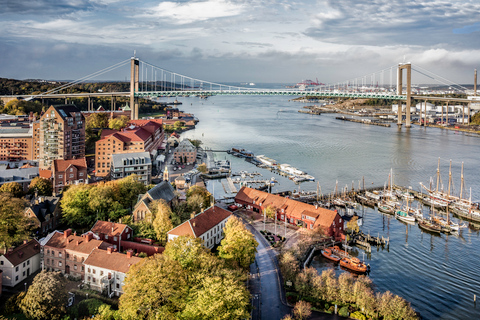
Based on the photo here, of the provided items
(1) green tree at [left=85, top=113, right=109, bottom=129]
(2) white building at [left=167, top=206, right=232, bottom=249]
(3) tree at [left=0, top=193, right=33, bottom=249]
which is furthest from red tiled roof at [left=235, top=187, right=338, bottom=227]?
(1) green tree at [left=85, top=113, right=109, bottom=129]

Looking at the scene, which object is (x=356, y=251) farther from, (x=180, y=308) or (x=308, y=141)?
(x=308, y=141)

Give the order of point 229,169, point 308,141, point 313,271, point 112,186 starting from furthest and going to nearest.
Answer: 1. point 308,141
2. point 229,169
3. point 112,186
4. point 313,271

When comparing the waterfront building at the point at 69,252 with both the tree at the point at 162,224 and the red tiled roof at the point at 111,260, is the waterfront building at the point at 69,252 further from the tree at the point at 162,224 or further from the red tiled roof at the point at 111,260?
the tree at the point at 162,224

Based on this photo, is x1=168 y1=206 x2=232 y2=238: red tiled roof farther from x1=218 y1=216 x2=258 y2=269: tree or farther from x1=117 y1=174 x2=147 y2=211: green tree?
x1=117 y1=174 x2=147 y2=211: green tree

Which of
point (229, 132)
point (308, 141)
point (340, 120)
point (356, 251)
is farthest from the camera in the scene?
point (340, 120)

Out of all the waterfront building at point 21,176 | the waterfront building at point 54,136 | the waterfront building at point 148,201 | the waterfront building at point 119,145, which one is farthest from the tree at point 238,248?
the waterfront building at point 54,136

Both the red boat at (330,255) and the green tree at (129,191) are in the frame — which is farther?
the green tree at (129,191)

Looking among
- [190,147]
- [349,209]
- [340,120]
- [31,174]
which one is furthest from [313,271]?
[340,120]
